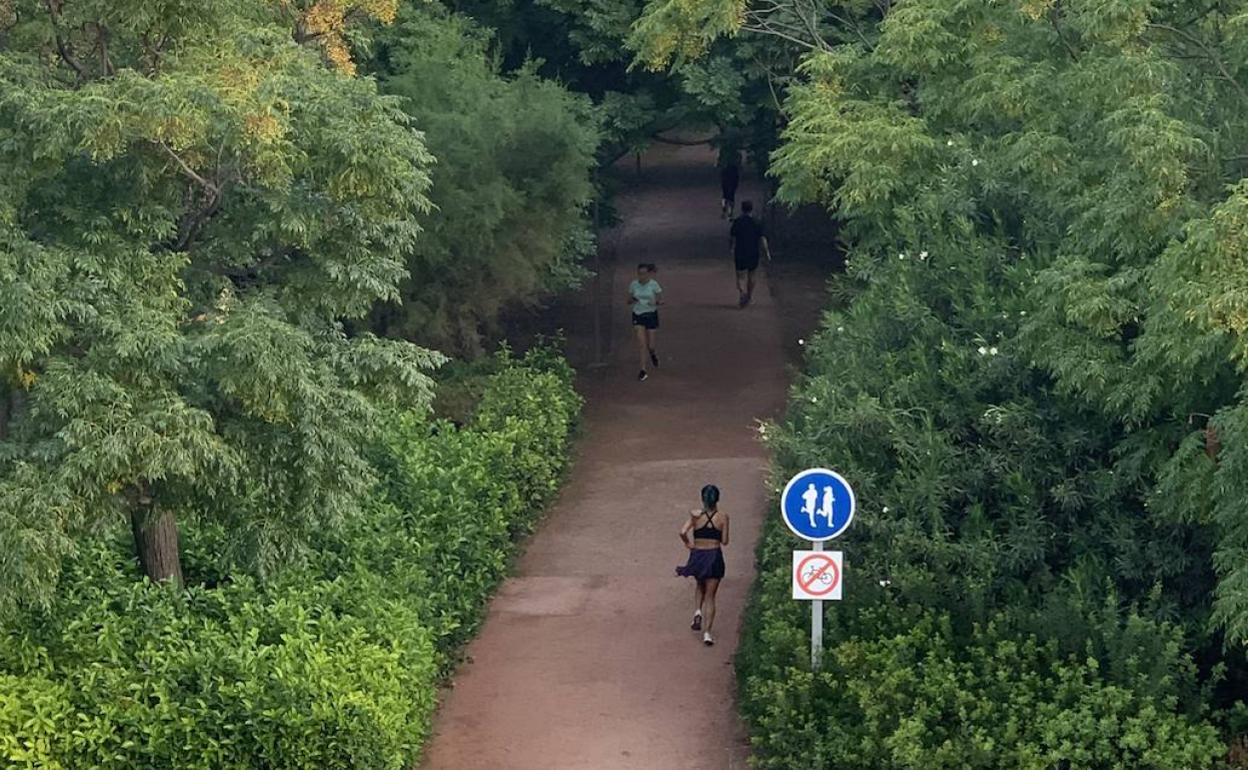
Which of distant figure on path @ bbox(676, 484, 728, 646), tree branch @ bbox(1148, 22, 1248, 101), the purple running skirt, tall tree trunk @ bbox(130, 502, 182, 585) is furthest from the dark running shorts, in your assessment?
tall tree trunk @ bbox(130, 502, 182, 585)

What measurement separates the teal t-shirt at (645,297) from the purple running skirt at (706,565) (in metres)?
8.69

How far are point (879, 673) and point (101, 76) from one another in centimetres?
583

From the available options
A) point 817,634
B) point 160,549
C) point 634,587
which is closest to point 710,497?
point 634,587

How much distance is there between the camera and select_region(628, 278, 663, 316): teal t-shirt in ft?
72.0

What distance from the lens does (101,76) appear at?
11.3 metres

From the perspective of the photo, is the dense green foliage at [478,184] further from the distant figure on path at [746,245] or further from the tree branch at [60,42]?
the tree branch at [60,42]

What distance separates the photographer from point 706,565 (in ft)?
44.1

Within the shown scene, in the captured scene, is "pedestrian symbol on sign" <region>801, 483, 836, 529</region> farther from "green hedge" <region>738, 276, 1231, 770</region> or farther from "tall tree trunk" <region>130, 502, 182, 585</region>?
"tall tree trunk" <region>130, 502, 182, 585</region>

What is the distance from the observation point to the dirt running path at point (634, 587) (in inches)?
464

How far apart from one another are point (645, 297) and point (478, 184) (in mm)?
3673

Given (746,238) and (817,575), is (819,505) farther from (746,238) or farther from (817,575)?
(746,238)

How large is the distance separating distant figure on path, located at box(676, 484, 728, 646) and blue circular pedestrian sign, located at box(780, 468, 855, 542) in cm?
243

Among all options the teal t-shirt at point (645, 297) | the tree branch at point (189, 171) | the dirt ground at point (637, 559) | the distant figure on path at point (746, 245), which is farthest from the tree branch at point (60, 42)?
the distant figure on path at point (746, 245)

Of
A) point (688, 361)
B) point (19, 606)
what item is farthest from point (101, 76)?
point (688, 361)
